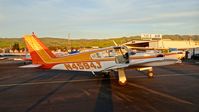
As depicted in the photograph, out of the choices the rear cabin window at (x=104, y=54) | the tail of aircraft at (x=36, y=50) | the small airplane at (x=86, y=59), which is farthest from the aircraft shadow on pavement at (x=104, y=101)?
the tail of aircraft at (x=36, y=50)

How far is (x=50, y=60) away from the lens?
16.7 metres

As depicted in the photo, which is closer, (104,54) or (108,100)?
(108,100)

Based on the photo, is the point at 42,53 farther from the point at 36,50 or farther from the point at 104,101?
the point at 104,101

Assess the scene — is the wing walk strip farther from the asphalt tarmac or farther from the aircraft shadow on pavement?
the aircraft shadow on pavement

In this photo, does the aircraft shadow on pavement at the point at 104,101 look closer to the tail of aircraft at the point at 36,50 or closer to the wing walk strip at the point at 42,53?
the wing walk strip at the point at 42,53

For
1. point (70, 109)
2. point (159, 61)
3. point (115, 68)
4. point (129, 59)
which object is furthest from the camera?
point (129, 59)

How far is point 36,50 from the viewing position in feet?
54.4

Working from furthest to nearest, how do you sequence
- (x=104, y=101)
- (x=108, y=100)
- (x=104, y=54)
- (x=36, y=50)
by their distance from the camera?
(x=36, y=50) < (x=104, y=54) < (x=108, y=100) < (x=104, y=101)

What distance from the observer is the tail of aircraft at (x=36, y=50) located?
54.0 ft

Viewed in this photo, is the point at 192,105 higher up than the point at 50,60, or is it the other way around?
the point at 50,60

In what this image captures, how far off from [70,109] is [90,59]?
733 cm

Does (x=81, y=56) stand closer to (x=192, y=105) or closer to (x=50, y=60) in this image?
(x=50, y=60)

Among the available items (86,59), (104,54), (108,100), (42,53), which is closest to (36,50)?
(42,53)

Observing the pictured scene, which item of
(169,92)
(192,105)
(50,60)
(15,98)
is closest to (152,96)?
(169,92)
